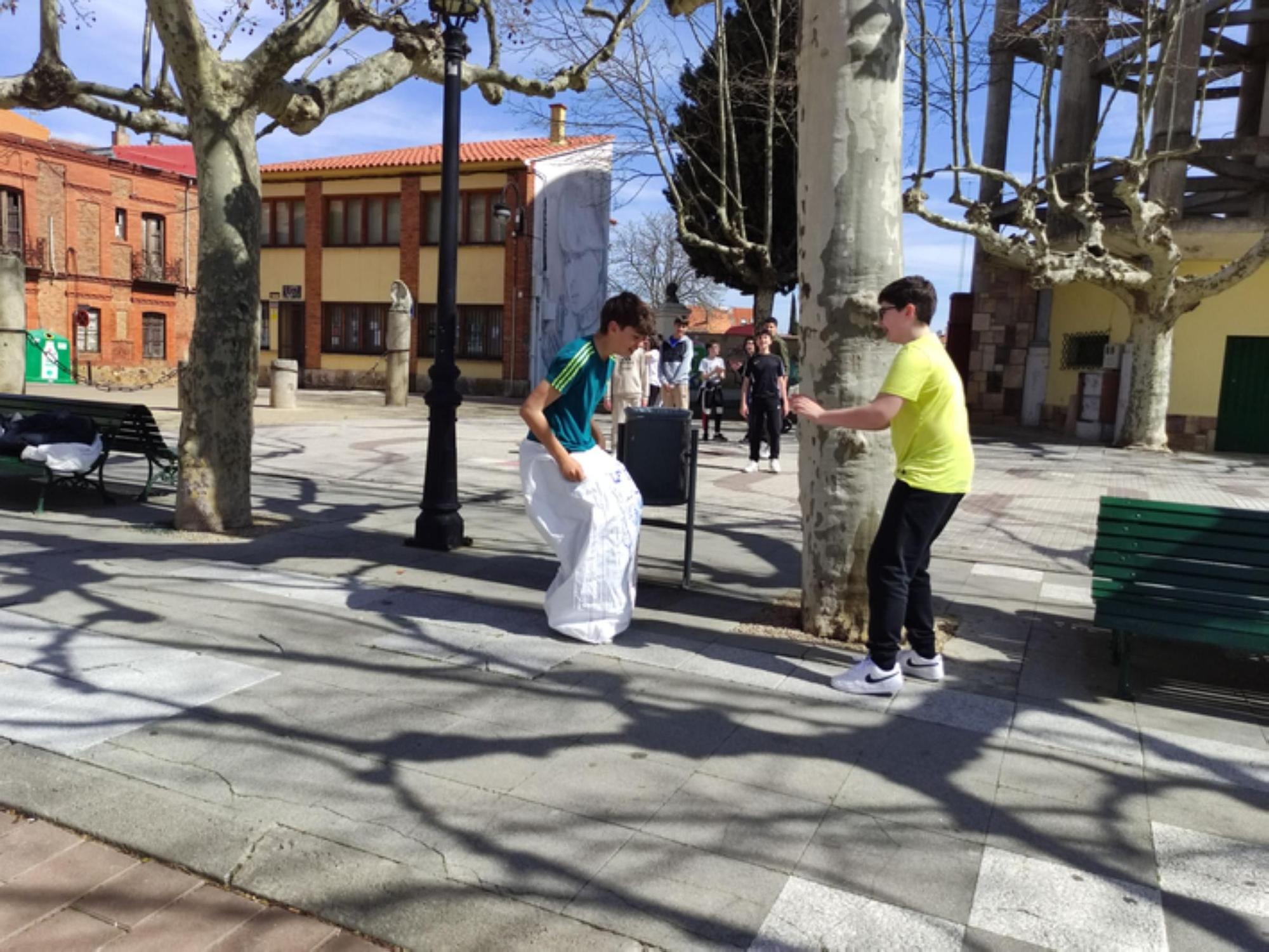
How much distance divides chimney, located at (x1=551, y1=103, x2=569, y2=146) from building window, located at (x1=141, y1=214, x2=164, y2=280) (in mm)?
16696

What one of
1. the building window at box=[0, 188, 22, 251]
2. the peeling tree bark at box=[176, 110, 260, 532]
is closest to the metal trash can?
the peeling tree bark at box=[176, 110, 260, 532]

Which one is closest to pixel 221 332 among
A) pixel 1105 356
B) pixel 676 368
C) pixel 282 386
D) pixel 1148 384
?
pixel 676 368

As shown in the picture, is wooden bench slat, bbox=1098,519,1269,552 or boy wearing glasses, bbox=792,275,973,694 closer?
boy wearing glasses, bbox=792,275,973,694

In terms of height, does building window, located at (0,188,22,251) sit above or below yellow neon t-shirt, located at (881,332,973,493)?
above

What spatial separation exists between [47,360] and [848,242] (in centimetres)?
3102

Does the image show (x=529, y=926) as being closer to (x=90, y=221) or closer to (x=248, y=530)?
(x=248, y=530)

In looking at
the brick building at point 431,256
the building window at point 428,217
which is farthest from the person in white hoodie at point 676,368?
the building window at point 428,217

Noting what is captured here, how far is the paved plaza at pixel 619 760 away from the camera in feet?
8.79

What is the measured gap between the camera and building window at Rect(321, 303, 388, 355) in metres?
32.6

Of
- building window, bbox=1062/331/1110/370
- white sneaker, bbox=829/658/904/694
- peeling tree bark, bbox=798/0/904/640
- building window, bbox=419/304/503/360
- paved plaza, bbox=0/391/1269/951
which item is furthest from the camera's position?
building window, bbox=419/304/503/360

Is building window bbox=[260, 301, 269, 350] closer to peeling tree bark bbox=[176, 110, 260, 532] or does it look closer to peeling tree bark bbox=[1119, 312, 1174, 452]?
peeling tree bark bbox=[1119, 312, 1174, 452]

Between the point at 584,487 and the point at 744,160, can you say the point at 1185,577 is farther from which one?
the point at 744,160

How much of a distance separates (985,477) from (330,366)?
25686mm

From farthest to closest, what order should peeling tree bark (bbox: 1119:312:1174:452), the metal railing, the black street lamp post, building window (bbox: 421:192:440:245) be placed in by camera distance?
the metal railing, building window (bbox: 421:192:440:245), peeling tree bark (bbox: 1119:312:1174:452), the black street lamp post
